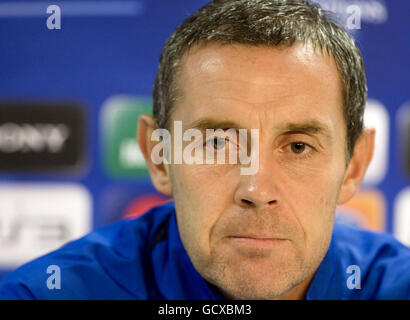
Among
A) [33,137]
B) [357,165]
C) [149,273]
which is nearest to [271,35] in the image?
[357,165]

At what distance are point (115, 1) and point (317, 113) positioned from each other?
69 cm

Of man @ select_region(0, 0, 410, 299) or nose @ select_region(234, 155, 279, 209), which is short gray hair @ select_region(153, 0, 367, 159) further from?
nose @ select_region(234, 155, 279, 209)

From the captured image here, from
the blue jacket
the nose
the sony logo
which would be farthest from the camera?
the sony logo

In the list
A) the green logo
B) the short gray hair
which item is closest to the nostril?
the short gray hair

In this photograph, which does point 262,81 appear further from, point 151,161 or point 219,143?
point 151,161

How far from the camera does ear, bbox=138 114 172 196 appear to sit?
958mm

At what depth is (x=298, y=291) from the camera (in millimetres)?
973

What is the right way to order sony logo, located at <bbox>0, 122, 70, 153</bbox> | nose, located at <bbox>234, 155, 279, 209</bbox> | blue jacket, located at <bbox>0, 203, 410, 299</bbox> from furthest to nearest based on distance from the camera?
1. sony logo, located at <bbox>0, 122, 70, 153</bbox>
2. blue jacket, located at <bbox>0, 203, 410, 299</bbox>
3. nose, located at <bbox>234, 155, 279, 209</bbox>

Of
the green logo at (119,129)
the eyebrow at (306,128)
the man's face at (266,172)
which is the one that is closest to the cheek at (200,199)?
the man's face at (266,172)

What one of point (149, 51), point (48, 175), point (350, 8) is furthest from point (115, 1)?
point (350, 8)

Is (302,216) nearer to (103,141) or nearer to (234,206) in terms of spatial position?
(234,206)

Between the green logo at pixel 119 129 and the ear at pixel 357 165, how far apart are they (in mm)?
583

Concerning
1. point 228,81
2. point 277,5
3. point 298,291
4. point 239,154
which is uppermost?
point 277,5

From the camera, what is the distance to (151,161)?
0.98m
